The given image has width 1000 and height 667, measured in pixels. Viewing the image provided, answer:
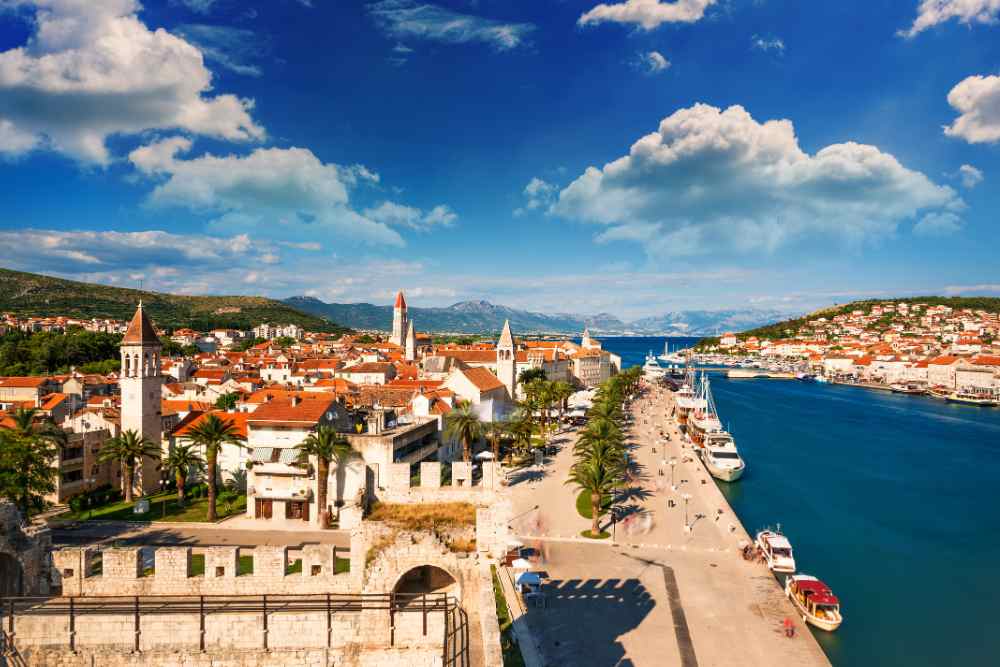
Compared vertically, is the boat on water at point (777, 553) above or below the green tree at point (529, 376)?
below

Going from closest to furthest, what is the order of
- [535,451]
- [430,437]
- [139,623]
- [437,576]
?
[139,623]
[437,576]
[430,437]
[535,451]

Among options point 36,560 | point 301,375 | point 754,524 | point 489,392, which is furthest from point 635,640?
point 301,375

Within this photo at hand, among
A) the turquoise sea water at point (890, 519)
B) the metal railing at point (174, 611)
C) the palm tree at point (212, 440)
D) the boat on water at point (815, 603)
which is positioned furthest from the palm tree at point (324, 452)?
the turquoise sea water at point (890, 519)

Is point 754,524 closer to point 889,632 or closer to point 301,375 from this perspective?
point 889,632

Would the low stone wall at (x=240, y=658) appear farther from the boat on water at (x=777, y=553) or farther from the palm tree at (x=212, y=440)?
the boat on water at (x=777, y=553)

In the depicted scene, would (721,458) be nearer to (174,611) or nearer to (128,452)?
(128,452)

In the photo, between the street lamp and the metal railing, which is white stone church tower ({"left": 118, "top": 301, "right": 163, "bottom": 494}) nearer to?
the metal railing

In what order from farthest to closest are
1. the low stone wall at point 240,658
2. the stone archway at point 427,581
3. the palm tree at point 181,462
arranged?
the palm tree at point 181,462 < the stone archway at point 427,581 < the low stone wall at point 240,658
